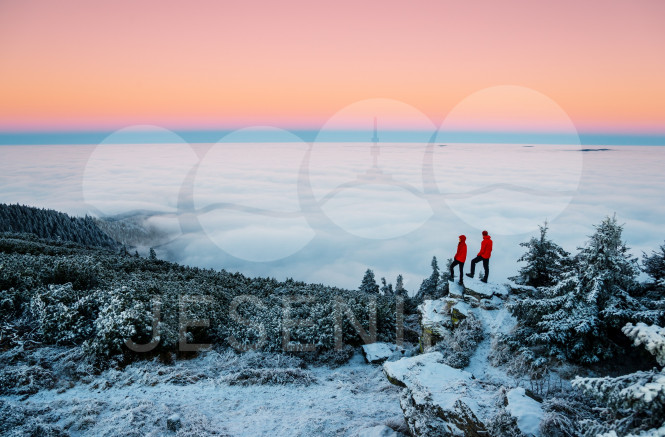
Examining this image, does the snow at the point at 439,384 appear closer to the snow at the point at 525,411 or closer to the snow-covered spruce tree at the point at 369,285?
the snow at the point at 525,411

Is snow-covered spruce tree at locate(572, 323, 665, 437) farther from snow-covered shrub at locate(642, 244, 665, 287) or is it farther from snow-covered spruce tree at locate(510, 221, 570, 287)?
snow-covered spruce tree at locate(510, 221, 570, 287)

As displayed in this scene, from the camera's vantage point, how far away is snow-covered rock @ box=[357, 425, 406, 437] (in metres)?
6.46

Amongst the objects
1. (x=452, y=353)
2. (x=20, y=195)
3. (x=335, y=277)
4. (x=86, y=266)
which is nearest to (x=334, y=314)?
(x=452, y=353)

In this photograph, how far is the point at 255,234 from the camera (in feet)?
395

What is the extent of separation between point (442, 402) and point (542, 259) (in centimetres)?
840

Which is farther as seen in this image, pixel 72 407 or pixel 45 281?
pixel 45 281

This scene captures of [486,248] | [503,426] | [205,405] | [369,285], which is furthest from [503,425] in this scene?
[369,285]

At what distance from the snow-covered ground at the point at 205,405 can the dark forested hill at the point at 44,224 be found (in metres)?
62.3

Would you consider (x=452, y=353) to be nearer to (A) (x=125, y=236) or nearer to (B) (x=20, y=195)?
(A) (x=125, y=236)

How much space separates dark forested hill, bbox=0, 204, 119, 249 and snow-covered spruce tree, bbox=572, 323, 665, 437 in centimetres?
7177

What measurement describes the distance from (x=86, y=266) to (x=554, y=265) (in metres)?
19.1

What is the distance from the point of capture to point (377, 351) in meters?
11.8

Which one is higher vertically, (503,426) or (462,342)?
(503,426)

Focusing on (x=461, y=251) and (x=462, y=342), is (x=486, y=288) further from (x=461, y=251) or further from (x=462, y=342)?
(x=462, y=342)
